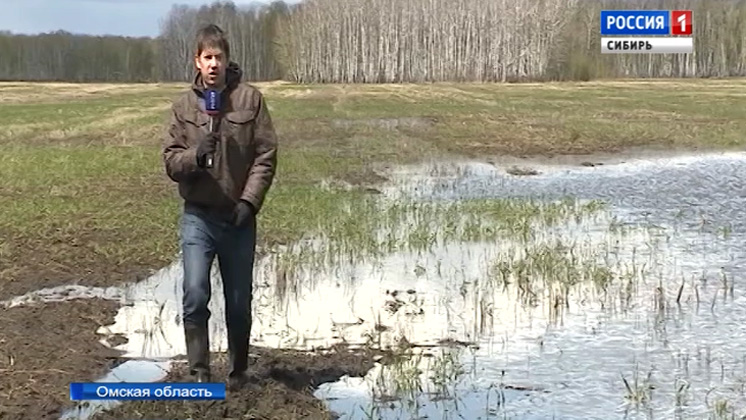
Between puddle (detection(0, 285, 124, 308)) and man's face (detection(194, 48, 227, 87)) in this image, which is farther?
puddle (detection(0, 285, 124, 308))

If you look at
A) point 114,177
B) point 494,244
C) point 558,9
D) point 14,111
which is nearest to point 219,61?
point 494,244

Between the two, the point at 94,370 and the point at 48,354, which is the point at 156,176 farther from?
the point at 94,370

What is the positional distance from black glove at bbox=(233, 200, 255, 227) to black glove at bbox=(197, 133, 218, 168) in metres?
0.36

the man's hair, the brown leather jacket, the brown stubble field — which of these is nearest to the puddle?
the brown stubble field

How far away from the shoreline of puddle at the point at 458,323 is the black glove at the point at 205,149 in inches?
67.2

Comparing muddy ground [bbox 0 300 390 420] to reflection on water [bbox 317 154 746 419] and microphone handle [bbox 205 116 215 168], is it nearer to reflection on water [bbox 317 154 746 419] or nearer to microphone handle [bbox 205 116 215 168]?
reflection on water [bbox 317 154 746 419]

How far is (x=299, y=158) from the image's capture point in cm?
2255

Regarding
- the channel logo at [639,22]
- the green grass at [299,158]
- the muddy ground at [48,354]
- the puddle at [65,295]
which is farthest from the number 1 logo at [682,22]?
the muddy ground at [48,354]

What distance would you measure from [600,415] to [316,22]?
293 ft

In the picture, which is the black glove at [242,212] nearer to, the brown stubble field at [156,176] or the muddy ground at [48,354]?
the brown stubble field at [156,176]

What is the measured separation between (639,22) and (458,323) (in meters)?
60.6

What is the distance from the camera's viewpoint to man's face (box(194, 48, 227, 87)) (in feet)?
18.3

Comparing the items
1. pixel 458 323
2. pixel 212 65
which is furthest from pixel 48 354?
pixel 458 323

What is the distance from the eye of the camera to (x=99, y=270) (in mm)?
10320
